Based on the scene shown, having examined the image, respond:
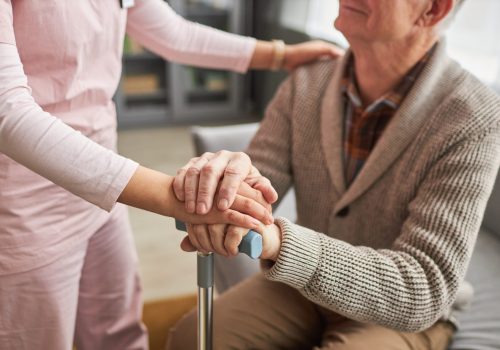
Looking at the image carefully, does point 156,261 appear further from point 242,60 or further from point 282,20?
point 282,20

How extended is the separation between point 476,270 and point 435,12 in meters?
0.79

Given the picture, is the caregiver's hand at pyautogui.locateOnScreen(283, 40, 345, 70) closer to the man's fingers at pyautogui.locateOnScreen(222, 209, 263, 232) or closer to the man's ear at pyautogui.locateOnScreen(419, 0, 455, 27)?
the man's ear at pyautogui.locateOnScreen(419, 0, 455, 27)

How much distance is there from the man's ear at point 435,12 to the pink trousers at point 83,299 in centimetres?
86

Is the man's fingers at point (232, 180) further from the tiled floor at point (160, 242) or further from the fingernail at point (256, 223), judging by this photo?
the tiled floor at point (160, 242)

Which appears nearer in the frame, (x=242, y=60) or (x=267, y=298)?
(x=267, y=298)

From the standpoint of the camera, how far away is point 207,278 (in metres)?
0.90

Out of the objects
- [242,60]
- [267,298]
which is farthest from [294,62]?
[267,298]

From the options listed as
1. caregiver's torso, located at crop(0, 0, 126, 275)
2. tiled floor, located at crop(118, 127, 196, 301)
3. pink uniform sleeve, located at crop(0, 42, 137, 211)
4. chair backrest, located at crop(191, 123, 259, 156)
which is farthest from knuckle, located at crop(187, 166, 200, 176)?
tiled floor, located at crop(118, 127, 196, 301)

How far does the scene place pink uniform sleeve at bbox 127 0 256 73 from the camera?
1407 mm

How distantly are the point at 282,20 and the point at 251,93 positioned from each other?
86cm

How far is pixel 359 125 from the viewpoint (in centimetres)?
130

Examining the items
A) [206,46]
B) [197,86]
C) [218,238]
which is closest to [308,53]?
[206,46]

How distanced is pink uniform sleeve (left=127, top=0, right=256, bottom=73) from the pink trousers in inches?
18.3

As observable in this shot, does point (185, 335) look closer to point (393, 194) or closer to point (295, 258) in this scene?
point (295, 258)
